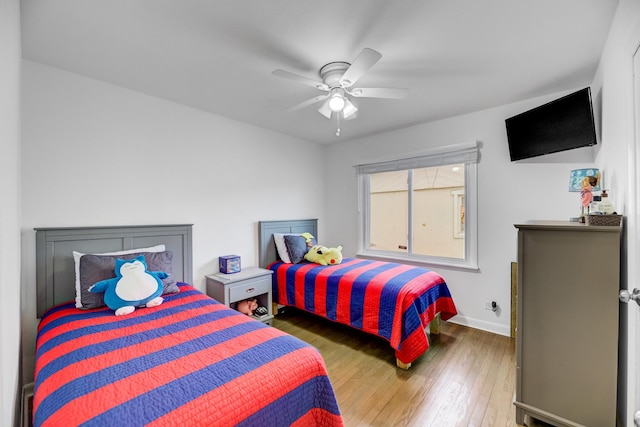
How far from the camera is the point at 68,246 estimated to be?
6.92ft

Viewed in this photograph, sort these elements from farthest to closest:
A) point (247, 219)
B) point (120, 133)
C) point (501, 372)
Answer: point (247, 219), point (120, 133), point (501, 372)

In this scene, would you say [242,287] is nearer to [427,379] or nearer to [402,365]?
[402,365]

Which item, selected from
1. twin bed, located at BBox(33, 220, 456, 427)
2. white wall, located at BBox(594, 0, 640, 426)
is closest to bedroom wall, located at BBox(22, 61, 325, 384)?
twin bed, located at BBox(33, 220, 456, 427)

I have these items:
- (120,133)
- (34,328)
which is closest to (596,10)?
(120,133)

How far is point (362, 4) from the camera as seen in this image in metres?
1.46

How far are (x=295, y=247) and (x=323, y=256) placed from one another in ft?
1.27

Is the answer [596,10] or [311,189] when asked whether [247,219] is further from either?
[596,10]

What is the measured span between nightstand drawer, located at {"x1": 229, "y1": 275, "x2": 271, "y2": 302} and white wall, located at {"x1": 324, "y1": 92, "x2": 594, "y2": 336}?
2.05 meters

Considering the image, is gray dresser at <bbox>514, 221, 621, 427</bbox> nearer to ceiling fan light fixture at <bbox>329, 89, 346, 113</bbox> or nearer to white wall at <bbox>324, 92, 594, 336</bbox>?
white wall at <bbox>324, 92, 594, 336</bbox>

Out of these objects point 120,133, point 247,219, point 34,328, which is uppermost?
point 120,133

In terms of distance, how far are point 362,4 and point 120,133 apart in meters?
2.22

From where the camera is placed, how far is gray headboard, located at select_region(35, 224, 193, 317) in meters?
2.00

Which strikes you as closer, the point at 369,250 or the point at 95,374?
the point at 95,374

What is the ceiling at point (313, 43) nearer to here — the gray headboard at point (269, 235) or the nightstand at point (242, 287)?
the gray headboard at point (269, 235)
